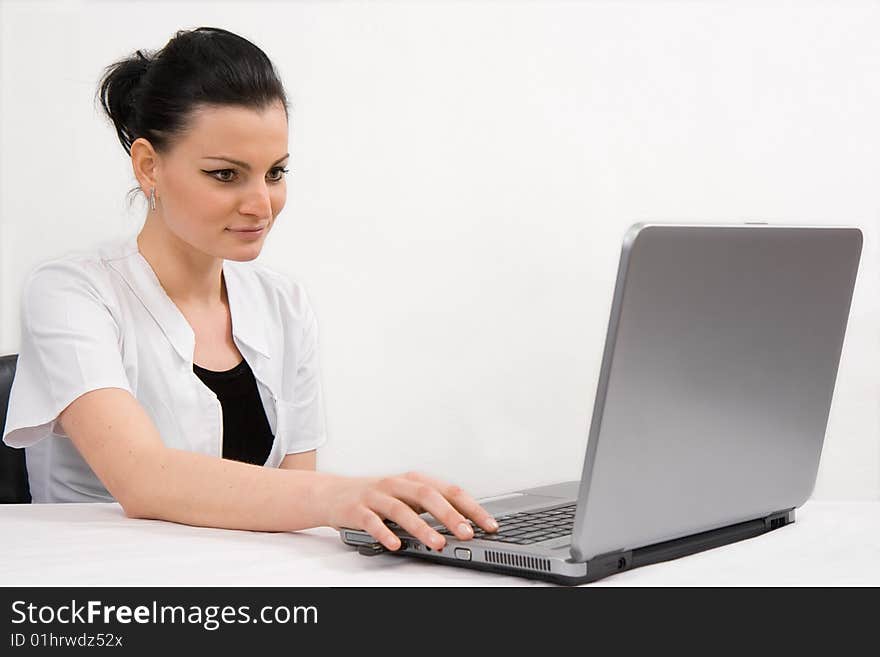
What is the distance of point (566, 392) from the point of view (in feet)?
10.1

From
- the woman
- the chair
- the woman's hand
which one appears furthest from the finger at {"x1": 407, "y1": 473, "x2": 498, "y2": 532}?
the chair

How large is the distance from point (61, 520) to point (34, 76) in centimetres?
202

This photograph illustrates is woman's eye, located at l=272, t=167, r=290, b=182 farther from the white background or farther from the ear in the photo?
the white background

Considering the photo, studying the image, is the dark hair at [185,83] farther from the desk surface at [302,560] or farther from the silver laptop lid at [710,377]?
the silver laptop lid at [710,377]

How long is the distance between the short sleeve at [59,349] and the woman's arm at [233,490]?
0.03 metres

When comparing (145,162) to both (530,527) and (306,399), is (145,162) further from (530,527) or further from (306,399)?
(530,527)

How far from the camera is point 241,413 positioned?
180 centimetres

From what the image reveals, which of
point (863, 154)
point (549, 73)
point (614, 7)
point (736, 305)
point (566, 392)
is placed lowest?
point (566, 392)

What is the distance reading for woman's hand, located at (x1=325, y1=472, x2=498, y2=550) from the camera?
99 cm

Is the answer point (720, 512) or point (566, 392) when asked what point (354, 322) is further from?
point (720, 512)

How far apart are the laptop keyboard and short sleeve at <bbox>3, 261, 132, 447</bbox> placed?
0.63 metres
